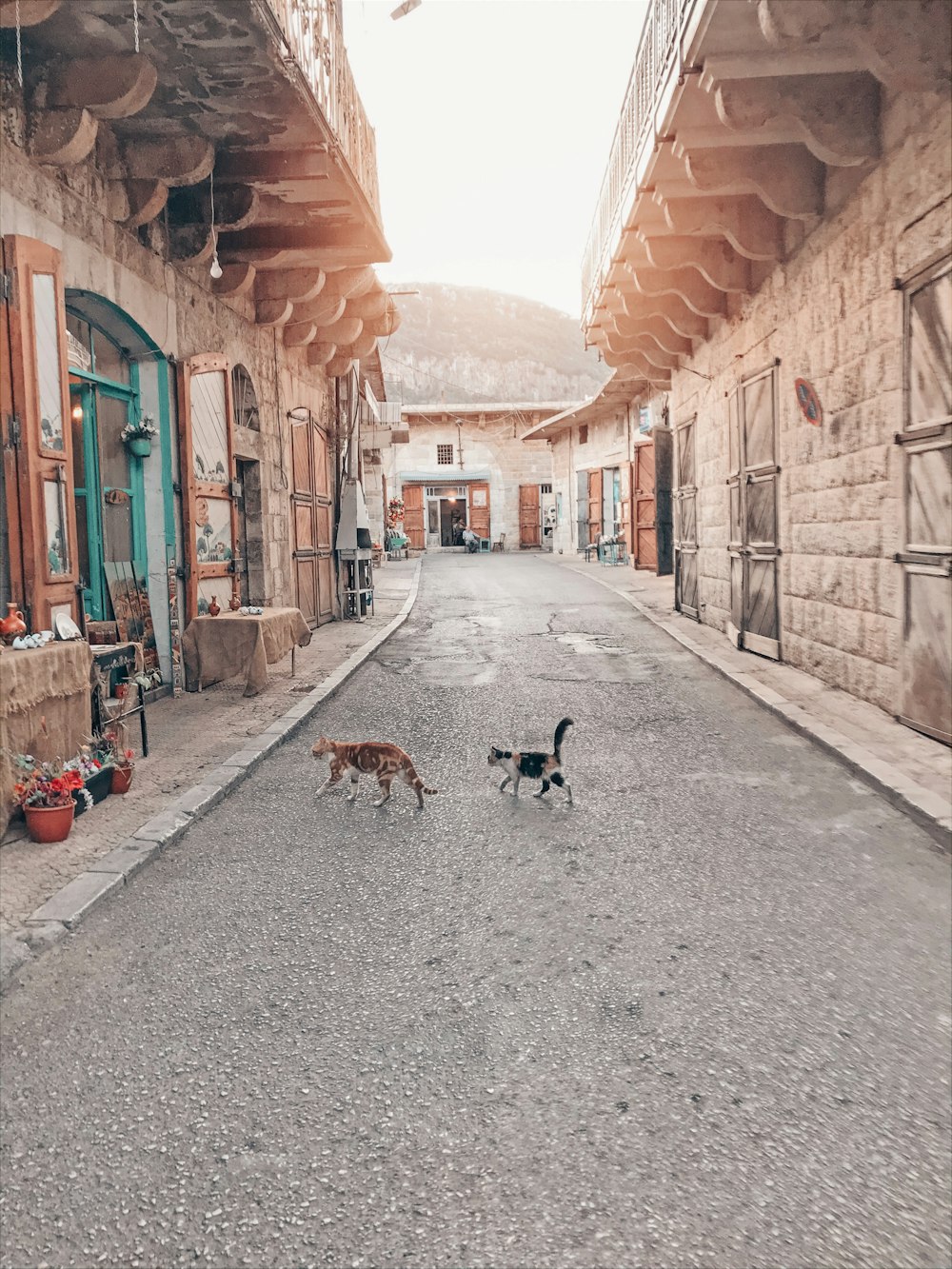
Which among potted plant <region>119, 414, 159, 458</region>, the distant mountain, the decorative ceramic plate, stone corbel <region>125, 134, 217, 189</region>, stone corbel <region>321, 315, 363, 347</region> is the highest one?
the distant mountain

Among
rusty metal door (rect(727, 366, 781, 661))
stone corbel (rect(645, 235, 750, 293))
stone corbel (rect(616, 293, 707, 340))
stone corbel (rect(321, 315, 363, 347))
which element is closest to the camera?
rusty metal door (rect(727, 366, 781, 661))

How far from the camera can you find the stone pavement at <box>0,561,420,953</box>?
412 centimetres

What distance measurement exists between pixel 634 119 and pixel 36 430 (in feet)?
26.3

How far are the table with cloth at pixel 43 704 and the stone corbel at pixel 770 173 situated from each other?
6502mm

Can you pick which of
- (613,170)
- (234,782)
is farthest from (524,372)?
(234,782)

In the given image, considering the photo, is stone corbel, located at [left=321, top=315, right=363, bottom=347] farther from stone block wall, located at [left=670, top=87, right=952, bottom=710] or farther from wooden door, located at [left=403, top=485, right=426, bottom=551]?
wooden door, located at [left=403, top=485, right=426, bottom=551]

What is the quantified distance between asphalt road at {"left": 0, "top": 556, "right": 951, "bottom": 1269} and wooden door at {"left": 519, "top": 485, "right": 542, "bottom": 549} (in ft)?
125

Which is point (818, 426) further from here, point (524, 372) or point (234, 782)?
point (524, 372)

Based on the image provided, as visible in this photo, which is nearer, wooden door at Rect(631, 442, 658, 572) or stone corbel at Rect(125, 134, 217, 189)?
stone corbel at Rect(125, 134, 217, 189)

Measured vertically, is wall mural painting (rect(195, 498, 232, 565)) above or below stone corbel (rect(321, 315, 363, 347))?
below

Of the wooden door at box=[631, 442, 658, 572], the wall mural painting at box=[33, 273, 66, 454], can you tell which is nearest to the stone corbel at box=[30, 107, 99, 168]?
the wall mural painting at box=[33, 273, 66, 454]

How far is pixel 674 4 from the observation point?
7773 millimetres

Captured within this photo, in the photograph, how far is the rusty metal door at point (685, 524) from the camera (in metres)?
14.6

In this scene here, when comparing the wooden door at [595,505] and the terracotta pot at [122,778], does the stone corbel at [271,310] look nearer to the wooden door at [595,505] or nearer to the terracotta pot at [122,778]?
the terracotta pot at [122,778]
